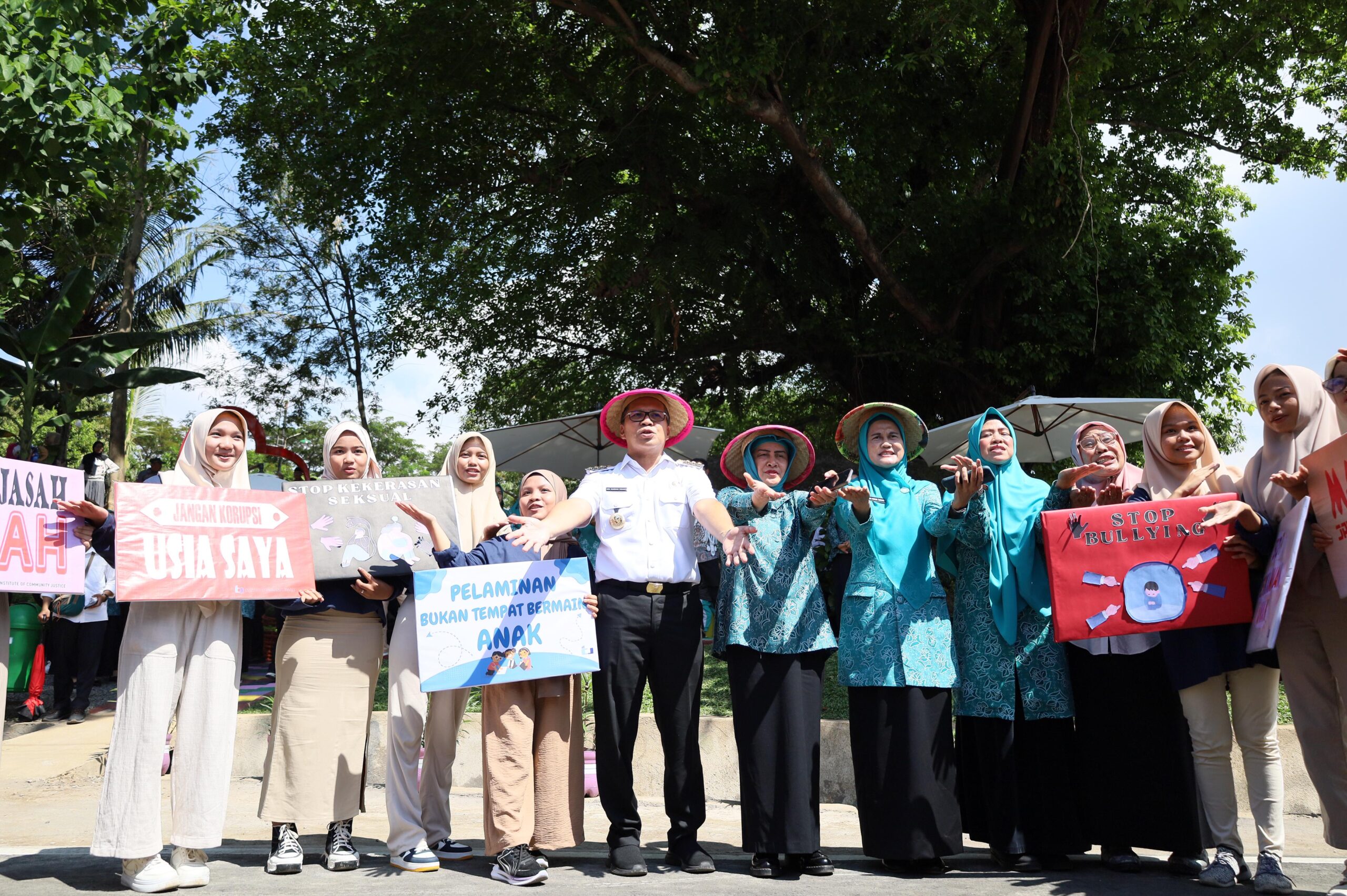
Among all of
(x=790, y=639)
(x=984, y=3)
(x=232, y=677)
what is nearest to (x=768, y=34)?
(x=984, y=3)

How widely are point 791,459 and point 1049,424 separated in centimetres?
669

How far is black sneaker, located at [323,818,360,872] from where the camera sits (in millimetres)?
4582

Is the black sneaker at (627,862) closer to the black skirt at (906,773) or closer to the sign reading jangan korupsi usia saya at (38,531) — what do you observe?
the black skirt at (906,773)

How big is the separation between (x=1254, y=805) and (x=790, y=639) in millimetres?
2027

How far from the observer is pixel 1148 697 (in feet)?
14.9

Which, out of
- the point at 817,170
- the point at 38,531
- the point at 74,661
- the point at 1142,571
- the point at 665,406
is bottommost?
the point at 74,661

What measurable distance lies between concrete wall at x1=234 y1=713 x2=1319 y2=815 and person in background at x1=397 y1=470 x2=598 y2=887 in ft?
6.56

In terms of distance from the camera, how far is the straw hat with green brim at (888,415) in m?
4.87

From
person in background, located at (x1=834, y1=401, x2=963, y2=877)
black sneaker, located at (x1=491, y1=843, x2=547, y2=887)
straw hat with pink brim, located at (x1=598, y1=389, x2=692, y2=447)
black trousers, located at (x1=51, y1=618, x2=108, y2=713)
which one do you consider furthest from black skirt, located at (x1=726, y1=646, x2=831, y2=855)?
black trousers, located at (x1=51, y1=618, x2=108, y2=713)

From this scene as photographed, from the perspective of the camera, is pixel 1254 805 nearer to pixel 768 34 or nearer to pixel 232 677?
pixel 232 677

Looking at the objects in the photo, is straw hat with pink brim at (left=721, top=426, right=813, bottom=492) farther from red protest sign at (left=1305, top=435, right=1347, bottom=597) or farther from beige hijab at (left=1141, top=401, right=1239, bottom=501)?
red protest sign at (left=1305, top=435, right=1347, bottom=597)

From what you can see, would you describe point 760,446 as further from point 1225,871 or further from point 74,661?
point 74,661

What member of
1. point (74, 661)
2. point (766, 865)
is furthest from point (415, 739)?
point (74, 661)

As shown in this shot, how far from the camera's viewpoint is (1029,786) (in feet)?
15.1
